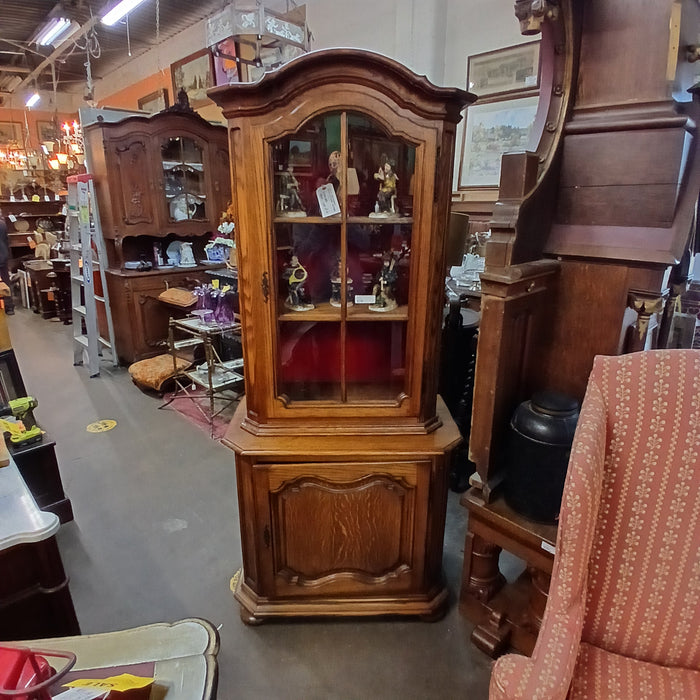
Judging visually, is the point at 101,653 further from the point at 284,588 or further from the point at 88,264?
the point at 88,264

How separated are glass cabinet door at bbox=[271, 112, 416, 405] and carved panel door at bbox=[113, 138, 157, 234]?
3141 mm

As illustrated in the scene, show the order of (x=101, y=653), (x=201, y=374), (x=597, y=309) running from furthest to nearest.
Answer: (x=201, y=374)
(x=597, y=309)
(x=101, y=653)

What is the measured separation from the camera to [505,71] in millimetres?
3348

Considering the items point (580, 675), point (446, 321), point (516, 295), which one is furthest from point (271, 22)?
point (580, 675)

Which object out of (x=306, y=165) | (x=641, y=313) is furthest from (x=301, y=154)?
(x=641, y=313)

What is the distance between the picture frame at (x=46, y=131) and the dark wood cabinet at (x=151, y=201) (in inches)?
307

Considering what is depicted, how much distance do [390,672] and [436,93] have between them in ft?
5.79

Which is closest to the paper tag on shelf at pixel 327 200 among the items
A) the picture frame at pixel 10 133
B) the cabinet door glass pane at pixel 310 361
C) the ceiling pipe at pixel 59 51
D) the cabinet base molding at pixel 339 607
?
the cabinet door glass pane at pixel 310 361

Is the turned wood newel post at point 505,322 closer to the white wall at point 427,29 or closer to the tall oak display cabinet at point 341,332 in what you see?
the tall oak display cabinet at point 341,332

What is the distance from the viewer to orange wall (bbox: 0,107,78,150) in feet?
32.0

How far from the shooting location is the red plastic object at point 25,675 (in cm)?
77

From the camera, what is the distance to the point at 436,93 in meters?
1.26

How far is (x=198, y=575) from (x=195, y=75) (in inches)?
239

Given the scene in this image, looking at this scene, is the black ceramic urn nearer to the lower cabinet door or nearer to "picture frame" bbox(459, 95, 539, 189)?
the lower cabinet door
